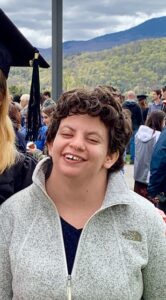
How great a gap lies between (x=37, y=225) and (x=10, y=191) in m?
0.28

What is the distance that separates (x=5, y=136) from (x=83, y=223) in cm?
48

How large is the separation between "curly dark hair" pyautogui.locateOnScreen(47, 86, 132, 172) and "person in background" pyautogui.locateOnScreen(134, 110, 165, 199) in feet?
16.0

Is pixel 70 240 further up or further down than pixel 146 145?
further up

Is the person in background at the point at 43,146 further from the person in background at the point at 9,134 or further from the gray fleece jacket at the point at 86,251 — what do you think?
the gray fleece jacket at the point at 86,251

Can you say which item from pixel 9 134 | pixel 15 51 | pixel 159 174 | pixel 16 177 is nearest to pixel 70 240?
pixel 16 177

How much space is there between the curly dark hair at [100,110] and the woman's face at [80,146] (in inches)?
0.8

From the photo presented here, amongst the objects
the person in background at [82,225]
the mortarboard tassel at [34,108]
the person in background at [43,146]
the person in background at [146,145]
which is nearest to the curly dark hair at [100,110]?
the person in background at [82,225]

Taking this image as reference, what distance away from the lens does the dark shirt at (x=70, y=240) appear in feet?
6.16

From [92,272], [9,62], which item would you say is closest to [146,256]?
[92,272]

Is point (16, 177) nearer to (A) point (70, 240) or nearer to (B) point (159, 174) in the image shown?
(A) point (70, 240)

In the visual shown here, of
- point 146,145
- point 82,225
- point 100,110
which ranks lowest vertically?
point 146,145

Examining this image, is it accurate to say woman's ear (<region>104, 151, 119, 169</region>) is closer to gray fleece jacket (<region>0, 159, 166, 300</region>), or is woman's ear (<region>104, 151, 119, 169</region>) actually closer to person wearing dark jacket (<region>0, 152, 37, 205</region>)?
gray fleece jacket (<region>0, 159, 166, 300</region>)

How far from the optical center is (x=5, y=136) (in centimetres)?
218

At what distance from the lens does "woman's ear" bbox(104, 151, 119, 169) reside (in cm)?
195
